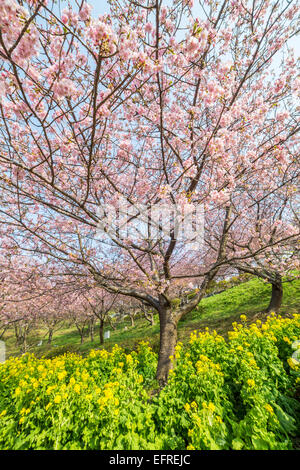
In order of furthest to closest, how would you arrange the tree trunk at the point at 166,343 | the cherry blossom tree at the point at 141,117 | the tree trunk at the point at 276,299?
the tree trunk at the point at 276,299, the tree trunk at the point at 166,343, the cherry blossom tree at the point at 141,117

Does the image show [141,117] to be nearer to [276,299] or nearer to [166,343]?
[166,343]

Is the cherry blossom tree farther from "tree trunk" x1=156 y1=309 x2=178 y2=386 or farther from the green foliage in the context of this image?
the green foliage

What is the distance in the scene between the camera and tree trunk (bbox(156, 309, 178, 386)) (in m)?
5.00

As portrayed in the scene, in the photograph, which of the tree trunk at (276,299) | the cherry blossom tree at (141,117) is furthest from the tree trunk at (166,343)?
the tree trunk at (276,299)

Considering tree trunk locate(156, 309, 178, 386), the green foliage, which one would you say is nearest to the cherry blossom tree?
tree trunk locate(156, 309, 178, 386)

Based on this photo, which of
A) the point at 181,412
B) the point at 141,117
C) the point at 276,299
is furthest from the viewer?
the point at 276,299

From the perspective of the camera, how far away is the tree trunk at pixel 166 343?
16.4 feet

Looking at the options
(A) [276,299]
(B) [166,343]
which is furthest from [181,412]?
(A) [276,299]

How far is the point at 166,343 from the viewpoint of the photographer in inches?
207

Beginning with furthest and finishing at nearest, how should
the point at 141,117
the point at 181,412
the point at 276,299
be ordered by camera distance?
the point at 276,299 → the point at 141,117 → the point at 181,412

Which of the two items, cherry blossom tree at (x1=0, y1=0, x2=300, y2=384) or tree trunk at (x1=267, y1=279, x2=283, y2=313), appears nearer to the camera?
cherry blossom tree at (x1=0, y1=0, x2=300, y2=384)

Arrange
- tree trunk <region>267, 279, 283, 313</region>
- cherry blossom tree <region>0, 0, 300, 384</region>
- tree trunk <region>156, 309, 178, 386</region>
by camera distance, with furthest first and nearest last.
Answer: tree trunk <region>267, 279, 283, 313</region> → tree trunk <region>156, 309, 178, 386</region> → cherry blossom tree <region>0, 0, 300, 384</region>

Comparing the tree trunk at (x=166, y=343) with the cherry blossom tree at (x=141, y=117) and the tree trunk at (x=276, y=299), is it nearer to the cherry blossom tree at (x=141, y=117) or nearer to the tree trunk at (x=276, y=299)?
the cherry blossom tree at (x=141, y=117)
